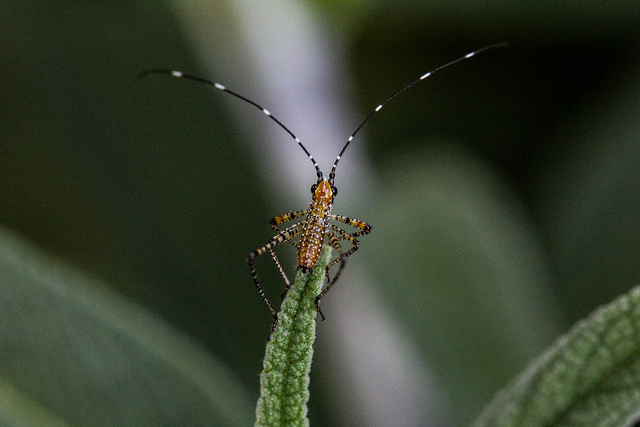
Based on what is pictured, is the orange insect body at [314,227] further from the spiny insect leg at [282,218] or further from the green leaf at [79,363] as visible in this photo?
the green leaf at [79,363]

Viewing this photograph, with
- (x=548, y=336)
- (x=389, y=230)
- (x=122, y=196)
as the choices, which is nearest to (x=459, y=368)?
(x=548, y=336)

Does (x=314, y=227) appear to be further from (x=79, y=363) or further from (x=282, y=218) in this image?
(x=79, y=363)

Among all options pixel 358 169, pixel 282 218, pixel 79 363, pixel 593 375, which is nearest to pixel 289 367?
pixel 593 375

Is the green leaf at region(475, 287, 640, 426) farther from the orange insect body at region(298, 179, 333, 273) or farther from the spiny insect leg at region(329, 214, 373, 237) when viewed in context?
the spiny insect leg at region(329, 214, 373, 237)

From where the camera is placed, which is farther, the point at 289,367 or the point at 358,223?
the point at 358,223

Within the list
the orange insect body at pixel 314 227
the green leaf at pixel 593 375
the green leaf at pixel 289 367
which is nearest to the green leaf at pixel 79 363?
the orange insect body at pixel 314 227

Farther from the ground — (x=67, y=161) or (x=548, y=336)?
(x=67, y=161)

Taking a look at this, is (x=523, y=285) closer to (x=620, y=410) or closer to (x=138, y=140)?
(x=620, y=410)
